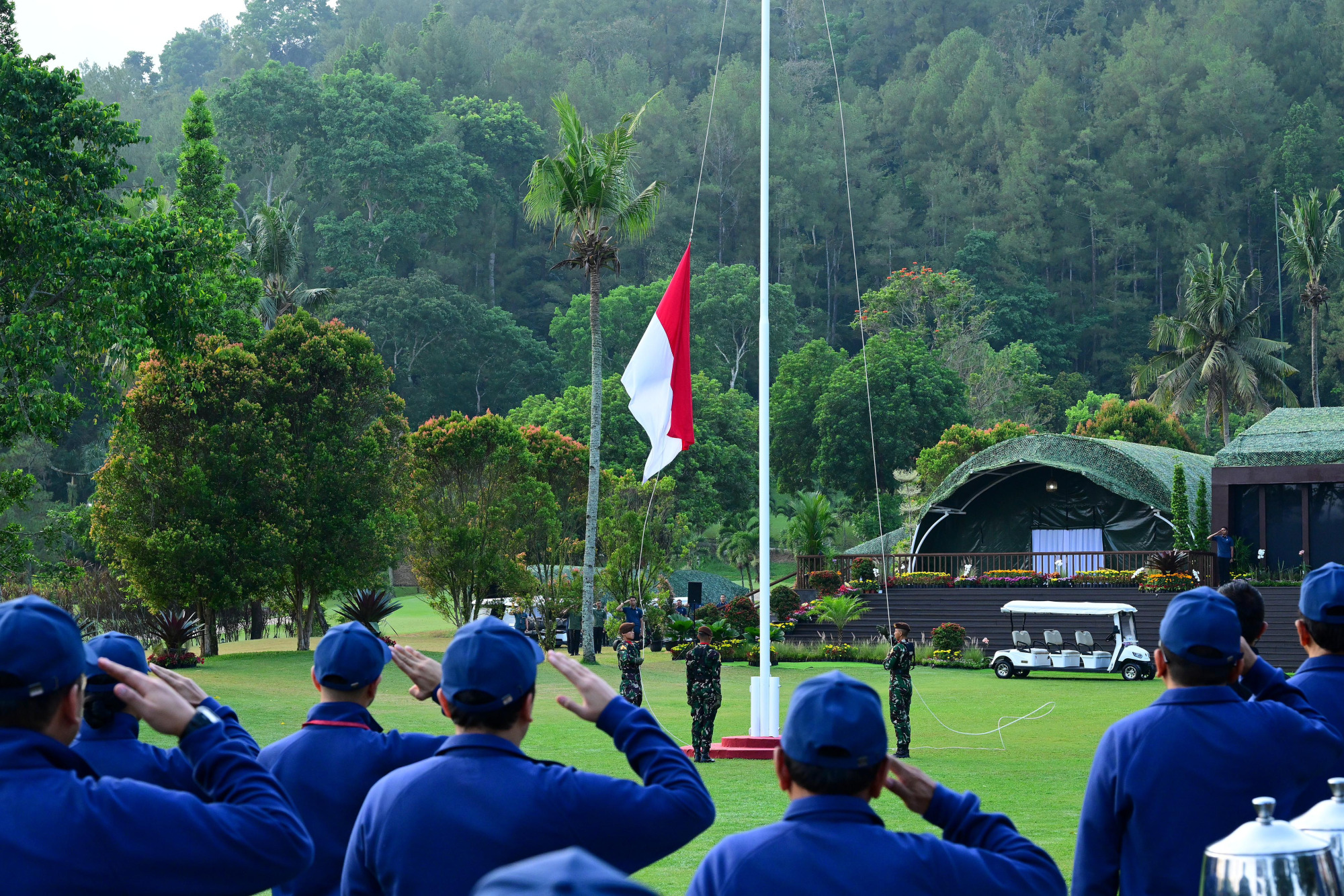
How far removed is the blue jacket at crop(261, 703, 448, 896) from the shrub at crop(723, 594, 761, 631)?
3176 cm

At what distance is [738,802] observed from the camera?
12.4 meters

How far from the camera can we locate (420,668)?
4113mm

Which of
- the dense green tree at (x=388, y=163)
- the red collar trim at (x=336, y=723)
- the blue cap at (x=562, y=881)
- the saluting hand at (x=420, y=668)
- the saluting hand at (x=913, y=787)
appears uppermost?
the dense green tree at (x=388, y=163)

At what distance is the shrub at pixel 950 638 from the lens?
1297 inches

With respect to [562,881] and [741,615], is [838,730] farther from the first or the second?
[741,615]

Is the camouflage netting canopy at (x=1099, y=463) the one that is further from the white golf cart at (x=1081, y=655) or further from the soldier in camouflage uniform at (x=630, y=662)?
the soldier in camouflage uniform at (x=630, y=662)

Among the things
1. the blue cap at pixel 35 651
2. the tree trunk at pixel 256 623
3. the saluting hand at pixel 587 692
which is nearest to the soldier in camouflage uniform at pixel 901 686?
the saluting hand at pixel 587 692

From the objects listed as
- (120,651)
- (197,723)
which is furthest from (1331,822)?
(120,651)

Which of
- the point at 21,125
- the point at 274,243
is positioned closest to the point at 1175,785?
the point at 21,125

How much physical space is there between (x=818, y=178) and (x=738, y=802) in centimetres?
9068

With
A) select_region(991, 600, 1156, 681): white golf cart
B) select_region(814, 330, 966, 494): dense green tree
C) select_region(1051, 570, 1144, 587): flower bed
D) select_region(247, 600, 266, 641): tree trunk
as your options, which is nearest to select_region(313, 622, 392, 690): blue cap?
select_region(991, 600, 1156, 681): white golf cart

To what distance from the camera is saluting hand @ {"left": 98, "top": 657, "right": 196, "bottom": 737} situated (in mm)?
Answer: 2998

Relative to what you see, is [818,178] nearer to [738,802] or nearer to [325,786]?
[738,802]

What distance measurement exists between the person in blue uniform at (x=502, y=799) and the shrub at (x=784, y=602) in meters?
34.5
